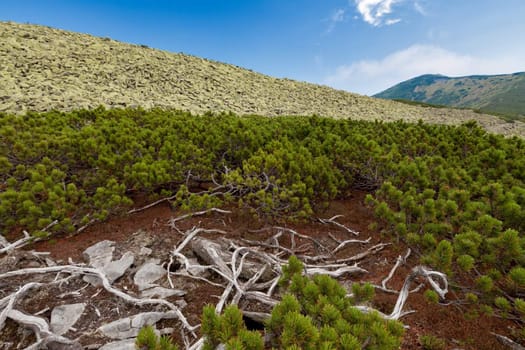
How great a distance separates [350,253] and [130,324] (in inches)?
150

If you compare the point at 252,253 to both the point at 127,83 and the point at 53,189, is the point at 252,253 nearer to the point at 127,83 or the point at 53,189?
the point at 53,189

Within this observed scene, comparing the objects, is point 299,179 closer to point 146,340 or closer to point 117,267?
point 117,267

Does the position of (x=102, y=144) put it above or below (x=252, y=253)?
above

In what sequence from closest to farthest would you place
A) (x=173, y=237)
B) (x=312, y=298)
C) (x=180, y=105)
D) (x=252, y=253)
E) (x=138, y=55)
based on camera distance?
(x=312, y=298), (x=252, y=253), (x=173, y=237), (x=180, y=105), (x=138, y=55)

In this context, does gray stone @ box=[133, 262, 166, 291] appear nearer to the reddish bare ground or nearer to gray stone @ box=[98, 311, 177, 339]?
the reddish bare ground

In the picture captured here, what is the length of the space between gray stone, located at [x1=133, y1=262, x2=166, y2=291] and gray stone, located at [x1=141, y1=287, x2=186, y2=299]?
106 mm

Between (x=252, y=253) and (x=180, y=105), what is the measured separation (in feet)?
71.2

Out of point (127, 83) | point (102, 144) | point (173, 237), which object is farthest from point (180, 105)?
point (173, 237)

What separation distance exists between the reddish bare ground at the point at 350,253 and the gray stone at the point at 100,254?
0.20 metres

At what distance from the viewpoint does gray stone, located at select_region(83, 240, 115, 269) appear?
14.3 ft

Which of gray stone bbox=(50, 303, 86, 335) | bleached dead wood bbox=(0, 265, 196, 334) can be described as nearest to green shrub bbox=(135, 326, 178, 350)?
bleached dead wood bbox=(0, 265, 196, 334)

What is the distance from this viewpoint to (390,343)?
1929 millimetres

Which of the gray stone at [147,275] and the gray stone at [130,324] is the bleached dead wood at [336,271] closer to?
the gray stone at [130,324]

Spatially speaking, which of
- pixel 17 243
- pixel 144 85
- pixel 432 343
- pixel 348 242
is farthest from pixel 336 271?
pixel 144 85
